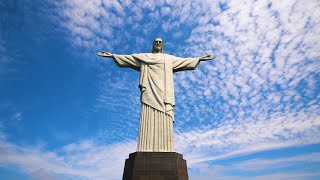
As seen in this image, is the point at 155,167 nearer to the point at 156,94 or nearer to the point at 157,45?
the point at 156,94

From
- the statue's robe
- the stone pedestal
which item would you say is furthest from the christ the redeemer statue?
the stone pedestal

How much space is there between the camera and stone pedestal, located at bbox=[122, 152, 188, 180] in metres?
9.35

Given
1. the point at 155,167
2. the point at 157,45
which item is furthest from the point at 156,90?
the point at 155,167

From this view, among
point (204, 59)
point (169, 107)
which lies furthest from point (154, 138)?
point (204, 59)

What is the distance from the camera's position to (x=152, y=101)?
36.2 ft

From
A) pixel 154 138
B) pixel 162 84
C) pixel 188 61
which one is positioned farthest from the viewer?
pixel 188 61

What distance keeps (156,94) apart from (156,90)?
0.65 ft

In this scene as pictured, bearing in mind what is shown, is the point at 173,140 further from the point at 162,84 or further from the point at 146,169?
the point at 162,84

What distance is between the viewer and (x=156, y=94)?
1109cm

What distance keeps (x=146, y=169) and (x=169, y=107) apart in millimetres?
2680

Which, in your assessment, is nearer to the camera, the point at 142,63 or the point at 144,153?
the point at 144,153

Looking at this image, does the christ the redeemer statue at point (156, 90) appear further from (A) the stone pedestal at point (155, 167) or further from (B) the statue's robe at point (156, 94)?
(A) the stone pedestal at point (155, 167)

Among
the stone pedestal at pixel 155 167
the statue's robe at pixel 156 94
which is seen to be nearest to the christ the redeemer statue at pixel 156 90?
the statue's robe at pixel 156 94

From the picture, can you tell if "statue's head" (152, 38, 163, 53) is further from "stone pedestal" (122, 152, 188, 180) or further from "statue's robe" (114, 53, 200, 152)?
"stone pedestal" (122, 152, 188, 180)
